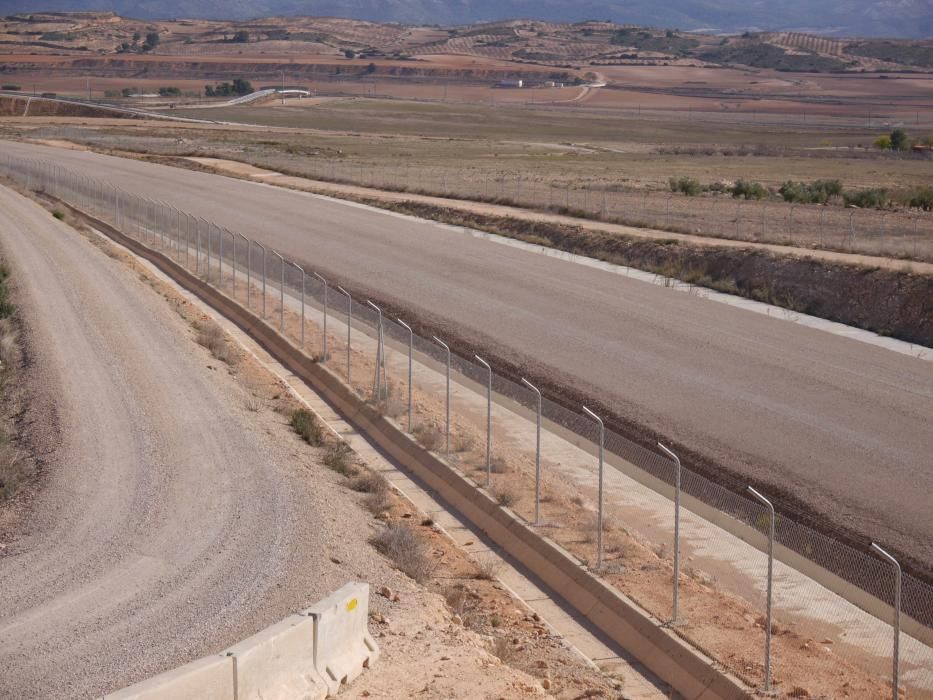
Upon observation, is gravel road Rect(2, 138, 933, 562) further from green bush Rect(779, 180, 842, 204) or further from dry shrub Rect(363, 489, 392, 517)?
green bush Rect(779, 180, 842, 204)

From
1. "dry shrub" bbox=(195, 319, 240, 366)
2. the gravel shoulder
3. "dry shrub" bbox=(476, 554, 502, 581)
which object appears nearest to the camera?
the gravel shoulder

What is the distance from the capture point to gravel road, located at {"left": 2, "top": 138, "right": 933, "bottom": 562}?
19.6 meters

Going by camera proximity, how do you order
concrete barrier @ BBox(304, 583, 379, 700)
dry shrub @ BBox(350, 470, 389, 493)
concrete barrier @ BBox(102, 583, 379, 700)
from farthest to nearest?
dry shrub @ BBox(350, 470, 389, 493)
concrete barrier @ BBox(304, 583, 379, 700)
concrete barrier @ BBox(102, 583, 379, 700)

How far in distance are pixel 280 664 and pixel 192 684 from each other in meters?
0.99

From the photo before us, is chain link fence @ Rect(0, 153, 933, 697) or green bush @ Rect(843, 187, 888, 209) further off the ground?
chain link fence @ Rect(0, 153, 933, 697)

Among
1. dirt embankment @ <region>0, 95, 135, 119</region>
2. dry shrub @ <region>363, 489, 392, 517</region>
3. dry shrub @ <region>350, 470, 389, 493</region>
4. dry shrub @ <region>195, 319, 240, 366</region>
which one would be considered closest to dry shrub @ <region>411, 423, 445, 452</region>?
dry shrub @ <region>350, 470, 389, 493</region>

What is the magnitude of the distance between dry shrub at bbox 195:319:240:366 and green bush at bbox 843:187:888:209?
3758cm

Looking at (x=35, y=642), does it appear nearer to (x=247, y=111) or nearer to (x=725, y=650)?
(x=725, y=650)

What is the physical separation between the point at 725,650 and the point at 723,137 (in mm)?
129676

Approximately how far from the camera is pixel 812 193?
6297 centimetres

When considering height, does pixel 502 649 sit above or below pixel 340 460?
above

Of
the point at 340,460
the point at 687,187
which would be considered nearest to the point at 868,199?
the point at 687,187

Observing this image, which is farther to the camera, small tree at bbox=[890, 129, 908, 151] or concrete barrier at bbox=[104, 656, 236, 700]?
small tree at bbox=[890, 129, 908, 151]

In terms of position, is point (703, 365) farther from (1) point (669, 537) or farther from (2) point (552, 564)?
(2) point (552, 564)
